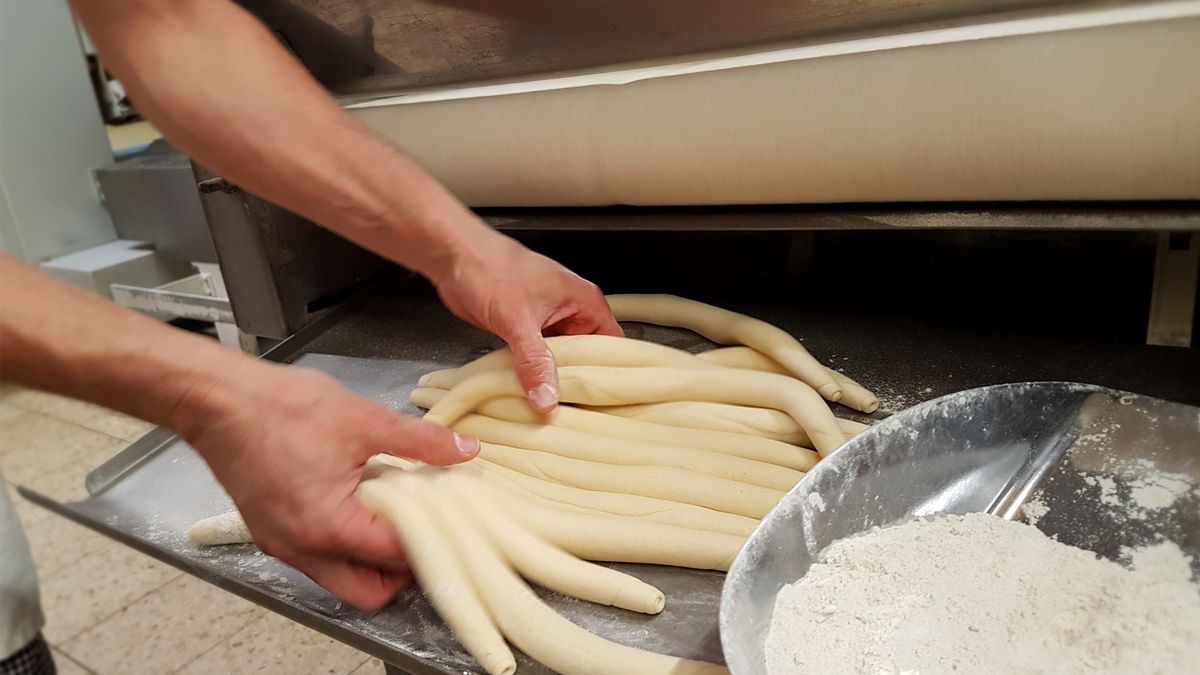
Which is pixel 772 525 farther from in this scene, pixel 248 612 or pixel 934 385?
pixel 248 612

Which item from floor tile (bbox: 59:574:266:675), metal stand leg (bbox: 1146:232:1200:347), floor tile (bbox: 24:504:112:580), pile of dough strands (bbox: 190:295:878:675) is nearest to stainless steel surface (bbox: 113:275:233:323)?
floor tile (bbox: 24:504:112:580)

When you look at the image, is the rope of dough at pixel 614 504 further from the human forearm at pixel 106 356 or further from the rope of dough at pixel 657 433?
the human forearm at pixel 106 356

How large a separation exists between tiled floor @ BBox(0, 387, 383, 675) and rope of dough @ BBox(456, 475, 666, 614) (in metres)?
1.02

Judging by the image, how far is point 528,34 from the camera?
1.26m

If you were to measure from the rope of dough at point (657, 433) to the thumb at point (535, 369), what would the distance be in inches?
1.2

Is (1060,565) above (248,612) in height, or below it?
above

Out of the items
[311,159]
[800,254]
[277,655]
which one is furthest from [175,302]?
[800,254]

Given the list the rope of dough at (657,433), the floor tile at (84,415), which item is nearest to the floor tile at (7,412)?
the floor tile at (84,415)

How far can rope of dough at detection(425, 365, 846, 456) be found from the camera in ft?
3.24

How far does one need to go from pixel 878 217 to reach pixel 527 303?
0.46 meters

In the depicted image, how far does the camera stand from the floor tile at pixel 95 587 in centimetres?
195

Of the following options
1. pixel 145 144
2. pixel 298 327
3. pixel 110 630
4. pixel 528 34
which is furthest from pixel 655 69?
pixel 145 144

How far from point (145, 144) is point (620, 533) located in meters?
3.82

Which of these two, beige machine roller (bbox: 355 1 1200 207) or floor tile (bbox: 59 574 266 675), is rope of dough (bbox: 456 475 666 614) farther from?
floor tile (bbox: 59 574 266 675)
